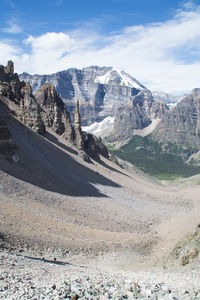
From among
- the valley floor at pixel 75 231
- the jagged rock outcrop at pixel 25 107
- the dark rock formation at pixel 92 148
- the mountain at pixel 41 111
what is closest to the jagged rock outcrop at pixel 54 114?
Result: the mountain at pixel 41 111

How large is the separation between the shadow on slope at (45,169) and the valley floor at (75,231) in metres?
0.22

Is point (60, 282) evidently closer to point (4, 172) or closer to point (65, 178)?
point (4, 172)

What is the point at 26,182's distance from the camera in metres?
40.8

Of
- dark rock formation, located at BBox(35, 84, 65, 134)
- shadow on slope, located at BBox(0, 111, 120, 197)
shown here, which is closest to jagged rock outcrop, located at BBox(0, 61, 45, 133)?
shadow on slope, located at BBox(0, 111, 120, 197)

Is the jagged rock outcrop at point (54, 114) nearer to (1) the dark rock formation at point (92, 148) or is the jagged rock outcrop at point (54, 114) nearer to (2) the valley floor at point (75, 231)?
(1) the dark rock formation at point (92, 148)

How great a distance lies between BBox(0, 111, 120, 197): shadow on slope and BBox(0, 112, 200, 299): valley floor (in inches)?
8.6

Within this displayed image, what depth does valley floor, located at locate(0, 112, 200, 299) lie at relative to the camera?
A: 15.3 meters

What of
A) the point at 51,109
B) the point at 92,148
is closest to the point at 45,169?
the point at 92,148

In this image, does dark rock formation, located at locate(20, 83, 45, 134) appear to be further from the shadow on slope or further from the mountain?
the shadow on slope

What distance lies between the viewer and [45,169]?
1977 inches

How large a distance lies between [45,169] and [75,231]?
780 inches

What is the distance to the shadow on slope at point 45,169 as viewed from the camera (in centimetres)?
4425

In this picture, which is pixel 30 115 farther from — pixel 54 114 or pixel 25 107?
pixel 54 114

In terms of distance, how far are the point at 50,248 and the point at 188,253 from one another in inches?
444
